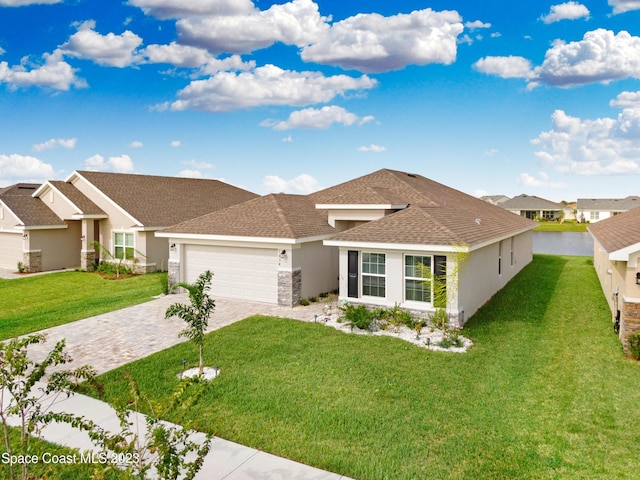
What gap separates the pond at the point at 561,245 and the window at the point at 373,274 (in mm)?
26246

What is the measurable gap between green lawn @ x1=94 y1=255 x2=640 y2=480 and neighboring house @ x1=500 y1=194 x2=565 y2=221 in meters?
63.7

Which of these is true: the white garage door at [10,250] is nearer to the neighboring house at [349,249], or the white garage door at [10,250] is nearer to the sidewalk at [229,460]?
the neighboring house at [349,249]

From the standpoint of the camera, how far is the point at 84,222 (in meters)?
23.6

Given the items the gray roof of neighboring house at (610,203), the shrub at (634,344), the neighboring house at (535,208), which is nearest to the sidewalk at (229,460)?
the shrub at (634,344)

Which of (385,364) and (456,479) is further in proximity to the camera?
(385,364)

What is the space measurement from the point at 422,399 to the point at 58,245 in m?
23.9

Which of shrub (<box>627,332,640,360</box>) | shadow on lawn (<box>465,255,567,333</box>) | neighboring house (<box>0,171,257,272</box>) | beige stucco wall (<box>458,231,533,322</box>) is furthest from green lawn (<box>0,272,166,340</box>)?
shrub (<box>627,332,640,360</box>)

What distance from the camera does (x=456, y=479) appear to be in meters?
5.54

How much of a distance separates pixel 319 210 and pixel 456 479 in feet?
48.6

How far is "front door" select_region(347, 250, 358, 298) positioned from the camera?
13.7 meters

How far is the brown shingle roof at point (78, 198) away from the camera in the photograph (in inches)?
925

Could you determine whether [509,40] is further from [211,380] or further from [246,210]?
[211,380]

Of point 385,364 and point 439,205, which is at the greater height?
point 439,205

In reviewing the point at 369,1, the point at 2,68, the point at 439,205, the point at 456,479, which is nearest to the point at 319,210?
the point at 439,205
